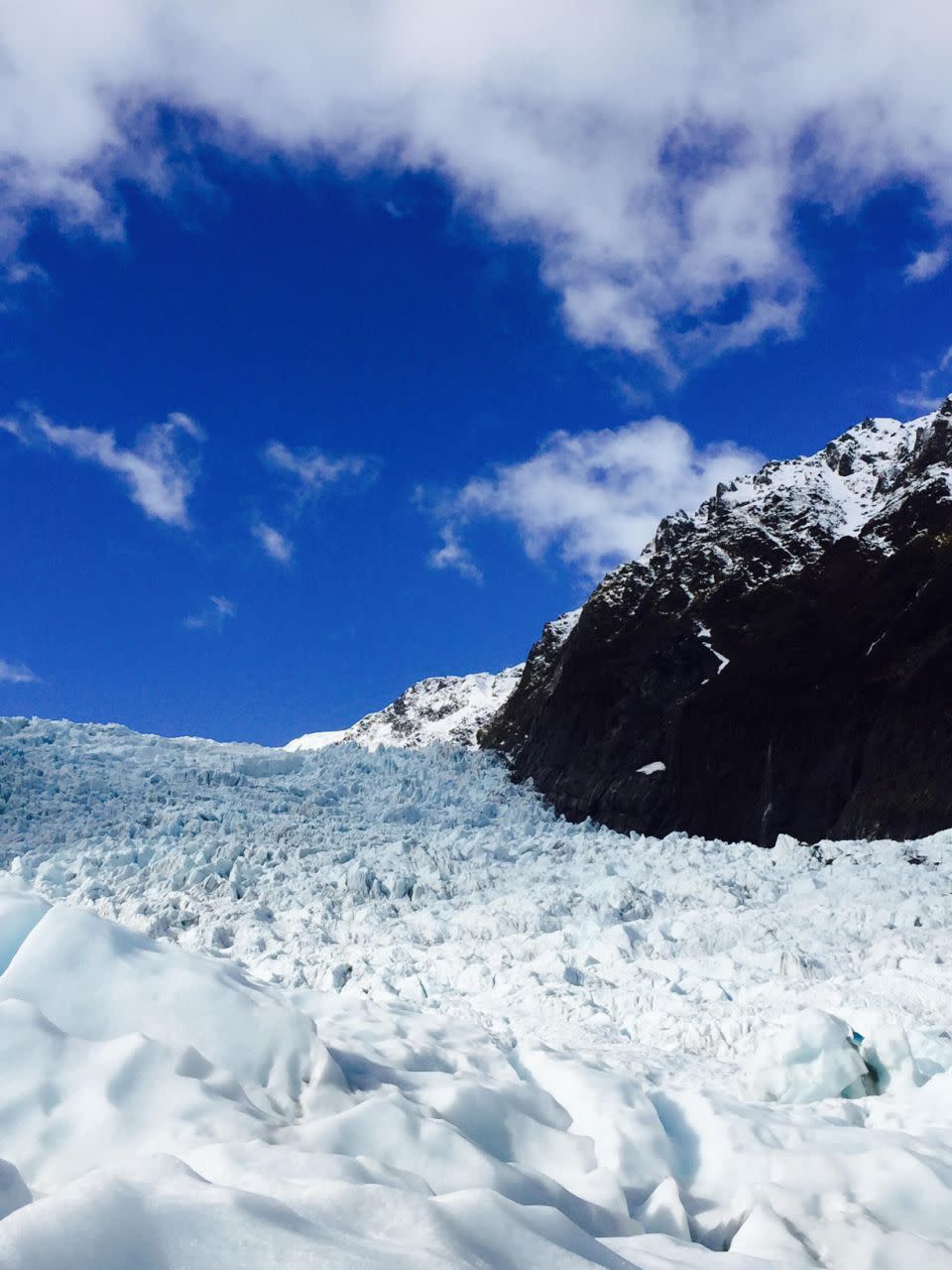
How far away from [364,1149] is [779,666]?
20582mm

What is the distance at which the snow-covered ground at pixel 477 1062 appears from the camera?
3164mm

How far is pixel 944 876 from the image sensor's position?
14.9 metres

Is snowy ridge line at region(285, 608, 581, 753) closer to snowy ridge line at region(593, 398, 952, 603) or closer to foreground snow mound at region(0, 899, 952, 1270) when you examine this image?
snowy ridge line at region(593, 398, 952, 603)

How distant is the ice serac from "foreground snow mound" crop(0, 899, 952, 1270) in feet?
46.1

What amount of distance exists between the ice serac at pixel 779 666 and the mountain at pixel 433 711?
1013 inches

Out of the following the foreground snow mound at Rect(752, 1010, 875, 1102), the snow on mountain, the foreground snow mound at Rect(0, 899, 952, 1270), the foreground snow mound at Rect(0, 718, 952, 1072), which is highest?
the snow on mountain

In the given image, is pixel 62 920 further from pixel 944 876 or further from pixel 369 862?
pixel 944 876

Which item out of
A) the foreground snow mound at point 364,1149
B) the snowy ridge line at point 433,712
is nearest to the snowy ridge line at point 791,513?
the foreground snow mound at point 364,1149

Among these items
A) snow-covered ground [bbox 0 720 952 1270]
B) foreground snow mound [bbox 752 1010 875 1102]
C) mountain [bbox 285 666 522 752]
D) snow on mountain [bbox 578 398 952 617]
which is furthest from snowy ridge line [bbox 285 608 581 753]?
foreground snow mound [bbox 752 1010 875 1102]

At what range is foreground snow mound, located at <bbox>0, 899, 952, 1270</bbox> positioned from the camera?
9.11 ft

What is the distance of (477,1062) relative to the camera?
662 cm

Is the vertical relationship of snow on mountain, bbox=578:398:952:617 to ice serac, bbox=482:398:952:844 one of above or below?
above

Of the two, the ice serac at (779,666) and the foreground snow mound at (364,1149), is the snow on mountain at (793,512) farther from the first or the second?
the foreground snow mound at (364,1149)

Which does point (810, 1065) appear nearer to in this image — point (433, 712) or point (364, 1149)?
point (364, 1149)
